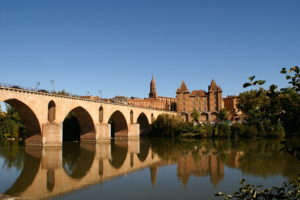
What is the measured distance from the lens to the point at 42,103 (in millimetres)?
35781

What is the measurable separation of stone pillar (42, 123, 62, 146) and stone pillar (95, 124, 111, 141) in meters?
12.7

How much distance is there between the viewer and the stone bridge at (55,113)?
110ft

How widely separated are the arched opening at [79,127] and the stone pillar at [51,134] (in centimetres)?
959

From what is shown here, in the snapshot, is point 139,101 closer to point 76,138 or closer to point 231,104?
point 231,104

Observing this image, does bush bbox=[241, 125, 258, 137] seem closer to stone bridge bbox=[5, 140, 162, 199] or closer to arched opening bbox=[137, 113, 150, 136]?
arched opening bbox=[137, 113, 150, 136]

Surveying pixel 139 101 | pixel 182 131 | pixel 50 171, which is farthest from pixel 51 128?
pixel 139 101

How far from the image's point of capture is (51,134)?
36.0 metres

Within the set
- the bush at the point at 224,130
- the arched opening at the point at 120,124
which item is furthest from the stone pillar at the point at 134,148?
the bush at the point at 224,130

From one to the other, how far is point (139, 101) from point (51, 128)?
95.7m

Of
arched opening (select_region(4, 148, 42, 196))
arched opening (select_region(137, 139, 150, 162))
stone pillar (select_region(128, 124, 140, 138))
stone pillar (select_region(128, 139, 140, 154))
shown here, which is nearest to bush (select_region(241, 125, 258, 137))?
stone pillar (select_region(128, 139, 140, 154))

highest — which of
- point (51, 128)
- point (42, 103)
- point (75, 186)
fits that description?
point (42, 103)

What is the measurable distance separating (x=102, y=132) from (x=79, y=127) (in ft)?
23.9

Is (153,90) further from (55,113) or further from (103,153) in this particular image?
(103,153)

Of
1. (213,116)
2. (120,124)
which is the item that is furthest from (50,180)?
(213,116)
